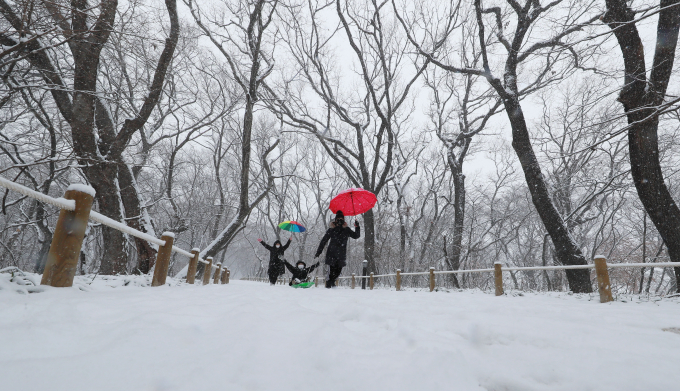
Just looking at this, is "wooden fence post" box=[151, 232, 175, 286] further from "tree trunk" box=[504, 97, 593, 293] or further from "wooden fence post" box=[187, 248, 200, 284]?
"tree trunk" box=[504, 97, 593, 293]

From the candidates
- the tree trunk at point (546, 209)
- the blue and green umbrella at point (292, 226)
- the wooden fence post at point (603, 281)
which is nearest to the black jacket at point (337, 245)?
the tree trunk at point (546, 209)

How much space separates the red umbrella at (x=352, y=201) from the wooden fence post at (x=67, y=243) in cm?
621

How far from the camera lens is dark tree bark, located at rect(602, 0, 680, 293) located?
17.3 feet

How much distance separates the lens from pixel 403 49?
13.5 metres

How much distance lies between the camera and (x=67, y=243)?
2.53 metres

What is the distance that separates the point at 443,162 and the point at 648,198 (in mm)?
14638

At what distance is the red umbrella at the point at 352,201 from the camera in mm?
8461

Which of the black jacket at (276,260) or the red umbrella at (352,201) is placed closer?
the red umbrella at (352,201)

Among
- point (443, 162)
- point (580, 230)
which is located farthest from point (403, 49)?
point (580, 230)

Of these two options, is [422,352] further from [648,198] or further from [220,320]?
[648,198]

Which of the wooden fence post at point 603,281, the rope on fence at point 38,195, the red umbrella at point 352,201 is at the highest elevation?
the red umbrella at point 352,201

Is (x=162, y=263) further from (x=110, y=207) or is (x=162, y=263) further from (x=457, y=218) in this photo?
(x=457, y=218)

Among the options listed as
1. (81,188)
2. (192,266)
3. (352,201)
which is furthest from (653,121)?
(192,266)

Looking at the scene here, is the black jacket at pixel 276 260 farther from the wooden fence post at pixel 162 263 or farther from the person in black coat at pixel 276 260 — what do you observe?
the wooden fence post at pixel 162 263
